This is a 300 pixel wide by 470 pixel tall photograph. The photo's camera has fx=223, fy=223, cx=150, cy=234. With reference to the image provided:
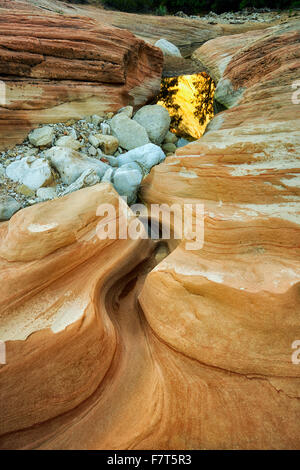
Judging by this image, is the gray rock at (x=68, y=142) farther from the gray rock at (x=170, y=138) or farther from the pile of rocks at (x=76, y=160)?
the gray rock at (x=170, y=138)

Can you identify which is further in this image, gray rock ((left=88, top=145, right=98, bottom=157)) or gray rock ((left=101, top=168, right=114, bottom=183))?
gray rock ((left=88, top=145, right=98, bottom=157))

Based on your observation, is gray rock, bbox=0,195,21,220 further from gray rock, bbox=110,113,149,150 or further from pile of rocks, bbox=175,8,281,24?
pile of rocks, bbox=175,8,281,24

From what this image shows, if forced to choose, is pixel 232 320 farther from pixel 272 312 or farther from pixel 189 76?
pixel 189 76

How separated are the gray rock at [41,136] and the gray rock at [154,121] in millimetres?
1836

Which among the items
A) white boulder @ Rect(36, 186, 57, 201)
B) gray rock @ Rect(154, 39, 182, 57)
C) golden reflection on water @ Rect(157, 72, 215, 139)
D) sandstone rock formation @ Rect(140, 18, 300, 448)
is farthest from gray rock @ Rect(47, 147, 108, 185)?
gray rock @ Rect(154, 39, 182, 57)

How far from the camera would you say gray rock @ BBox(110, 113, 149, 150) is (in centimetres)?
380

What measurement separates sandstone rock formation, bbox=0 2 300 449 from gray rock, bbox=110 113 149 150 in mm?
1967

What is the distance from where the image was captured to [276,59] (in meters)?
3.75

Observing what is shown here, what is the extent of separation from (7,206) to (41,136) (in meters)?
1.27

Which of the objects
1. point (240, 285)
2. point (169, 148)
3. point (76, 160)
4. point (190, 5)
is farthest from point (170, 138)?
point (190, 5)

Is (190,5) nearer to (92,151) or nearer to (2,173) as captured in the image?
(92,151)

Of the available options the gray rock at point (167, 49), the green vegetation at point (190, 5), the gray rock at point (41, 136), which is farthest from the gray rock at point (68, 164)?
the green vegetation at point (190, 5)

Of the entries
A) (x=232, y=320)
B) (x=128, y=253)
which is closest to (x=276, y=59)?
(x=128, y=253)

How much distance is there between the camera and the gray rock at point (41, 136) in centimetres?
305
